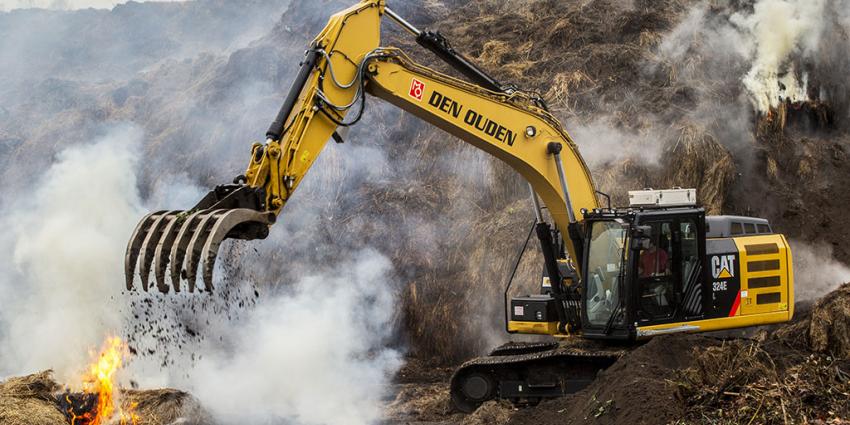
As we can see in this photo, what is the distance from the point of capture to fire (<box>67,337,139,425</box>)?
986 centimetres

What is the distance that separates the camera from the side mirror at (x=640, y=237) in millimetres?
9156

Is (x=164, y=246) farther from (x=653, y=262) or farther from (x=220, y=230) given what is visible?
(x=653, y=262)

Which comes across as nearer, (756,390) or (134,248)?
(756,390)

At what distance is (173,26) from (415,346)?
19570mm

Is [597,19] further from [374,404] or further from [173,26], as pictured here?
[173,26]

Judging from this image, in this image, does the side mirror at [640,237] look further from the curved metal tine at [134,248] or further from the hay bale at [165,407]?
the hay bale at [165,407]

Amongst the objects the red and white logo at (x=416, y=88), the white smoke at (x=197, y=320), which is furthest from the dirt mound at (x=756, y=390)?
the white smoke at (x=197, y=320)

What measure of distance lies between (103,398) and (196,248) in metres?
4.02

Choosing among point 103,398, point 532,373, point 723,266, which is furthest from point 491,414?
point 103,398

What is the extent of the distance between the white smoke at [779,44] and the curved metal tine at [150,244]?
1170 centimetres

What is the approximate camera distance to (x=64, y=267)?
15.0m

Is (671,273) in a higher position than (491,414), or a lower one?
higher

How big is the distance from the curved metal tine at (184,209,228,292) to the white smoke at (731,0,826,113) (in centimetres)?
1169

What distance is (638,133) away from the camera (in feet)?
50.4
